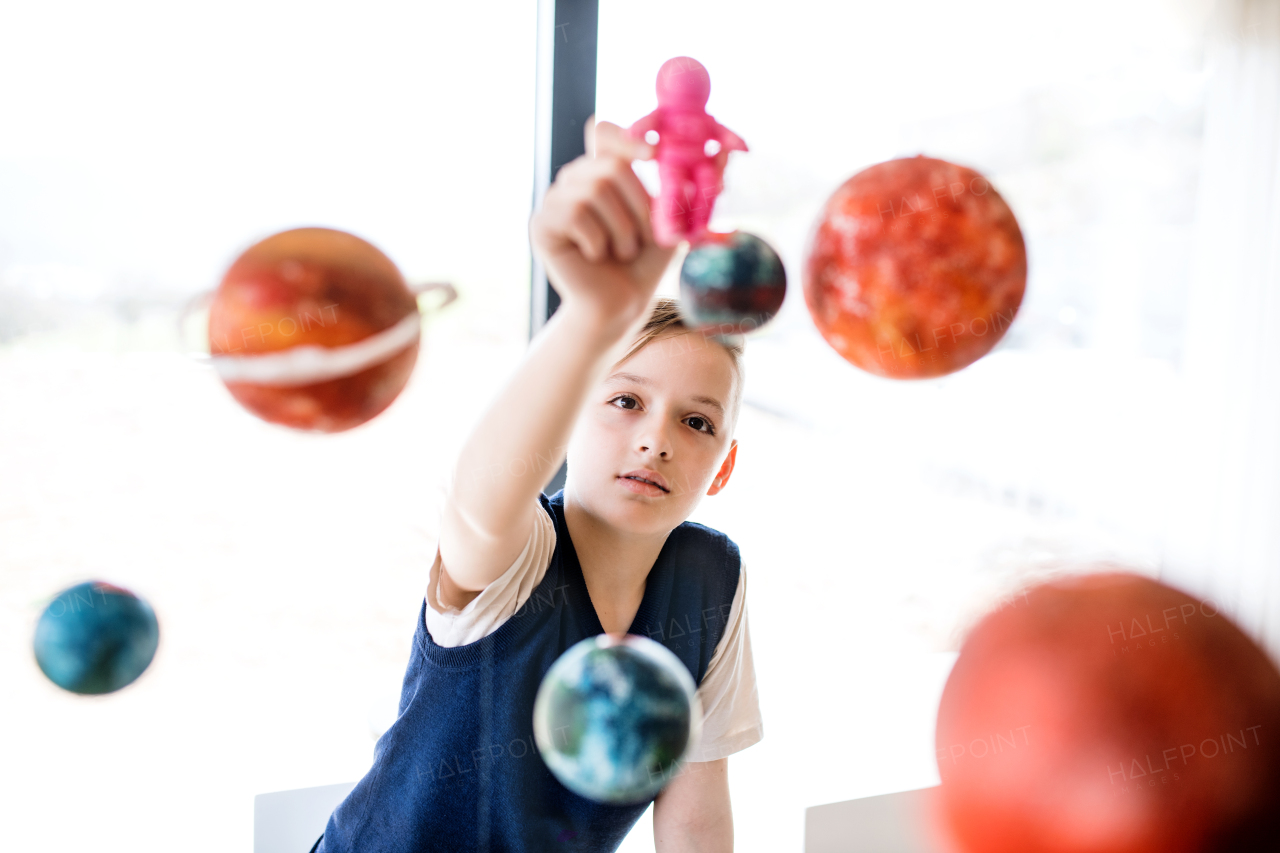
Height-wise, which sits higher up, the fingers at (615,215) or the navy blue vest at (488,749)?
the fingers at (615,215)

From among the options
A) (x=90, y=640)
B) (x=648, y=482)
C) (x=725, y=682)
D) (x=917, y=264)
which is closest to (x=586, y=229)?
(x=917, y=264)

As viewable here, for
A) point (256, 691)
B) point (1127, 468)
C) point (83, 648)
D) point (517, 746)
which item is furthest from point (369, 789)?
point (1127, 468)

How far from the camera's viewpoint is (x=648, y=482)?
21.9 inches

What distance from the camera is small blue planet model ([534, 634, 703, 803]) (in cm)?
32

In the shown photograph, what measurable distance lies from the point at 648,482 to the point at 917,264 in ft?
0.91

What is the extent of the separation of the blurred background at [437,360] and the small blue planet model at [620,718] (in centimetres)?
49

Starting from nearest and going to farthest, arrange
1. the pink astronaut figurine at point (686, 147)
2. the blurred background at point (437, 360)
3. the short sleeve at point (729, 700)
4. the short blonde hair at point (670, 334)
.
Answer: the pink astronaut figurine at point (686, 147)
the short blonde hair at point (670, 334)
the short sleeve at point (729, 700)
the blurred background at point (437, 360)

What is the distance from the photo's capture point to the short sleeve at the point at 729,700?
32.2 inches

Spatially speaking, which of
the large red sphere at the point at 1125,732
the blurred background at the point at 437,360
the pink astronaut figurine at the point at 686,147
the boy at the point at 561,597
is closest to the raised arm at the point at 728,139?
the pink astronaut figurine at the point at 686,147

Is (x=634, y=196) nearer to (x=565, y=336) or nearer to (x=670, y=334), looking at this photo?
(x=565, y=336)

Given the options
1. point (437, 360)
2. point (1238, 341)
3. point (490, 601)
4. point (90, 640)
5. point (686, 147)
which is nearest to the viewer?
point (686, 147)

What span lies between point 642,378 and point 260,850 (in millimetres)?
865

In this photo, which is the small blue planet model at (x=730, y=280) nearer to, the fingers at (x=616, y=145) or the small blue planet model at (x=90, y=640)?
the fingers at (x=616, y=145)

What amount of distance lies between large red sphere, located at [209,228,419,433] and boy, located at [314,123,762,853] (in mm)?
68
